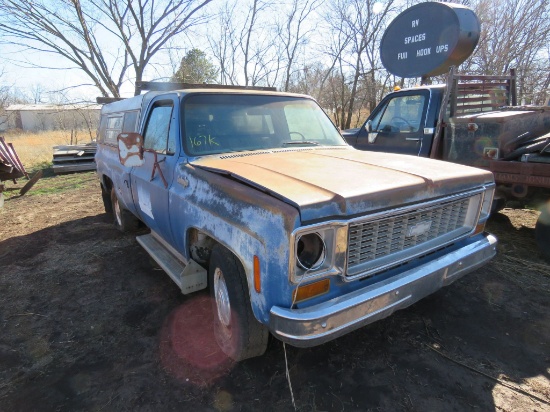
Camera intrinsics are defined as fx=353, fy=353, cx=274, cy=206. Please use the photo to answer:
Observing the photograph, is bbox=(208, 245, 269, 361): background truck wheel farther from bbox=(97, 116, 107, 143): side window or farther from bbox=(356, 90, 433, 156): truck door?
bbox=(97, 116, 107, 143): side window

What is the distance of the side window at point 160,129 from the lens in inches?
127

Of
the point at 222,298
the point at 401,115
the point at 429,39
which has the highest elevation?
the point at 429,39

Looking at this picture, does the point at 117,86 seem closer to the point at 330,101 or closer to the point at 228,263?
the point at 330,101

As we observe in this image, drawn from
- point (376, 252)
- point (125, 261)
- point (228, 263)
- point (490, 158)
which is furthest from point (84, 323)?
point (490, 158)

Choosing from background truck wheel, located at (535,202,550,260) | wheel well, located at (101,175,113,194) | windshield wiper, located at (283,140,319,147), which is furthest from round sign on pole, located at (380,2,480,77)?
wheel well, located at (101,175,113,194)

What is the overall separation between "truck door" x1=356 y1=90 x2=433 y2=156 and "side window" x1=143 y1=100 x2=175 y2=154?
3.22 m

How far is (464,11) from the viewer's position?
5.45 meters

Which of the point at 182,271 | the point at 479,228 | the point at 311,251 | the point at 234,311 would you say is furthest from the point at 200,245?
the point at 479,228

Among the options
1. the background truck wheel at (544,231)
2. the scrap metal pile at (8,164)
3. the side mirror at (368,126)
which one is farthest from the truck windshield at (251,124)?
the scrap metal pile at (8,164)

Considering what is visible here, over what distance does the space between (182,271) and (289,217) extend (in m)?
1.49

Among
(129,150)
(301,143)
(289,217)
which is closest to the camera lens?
(289,217)

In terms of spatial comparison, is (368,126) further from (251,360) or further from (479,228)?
(251,360)

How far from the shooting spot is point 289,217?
1797 mm

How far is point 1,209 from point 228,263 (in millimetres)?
7678
